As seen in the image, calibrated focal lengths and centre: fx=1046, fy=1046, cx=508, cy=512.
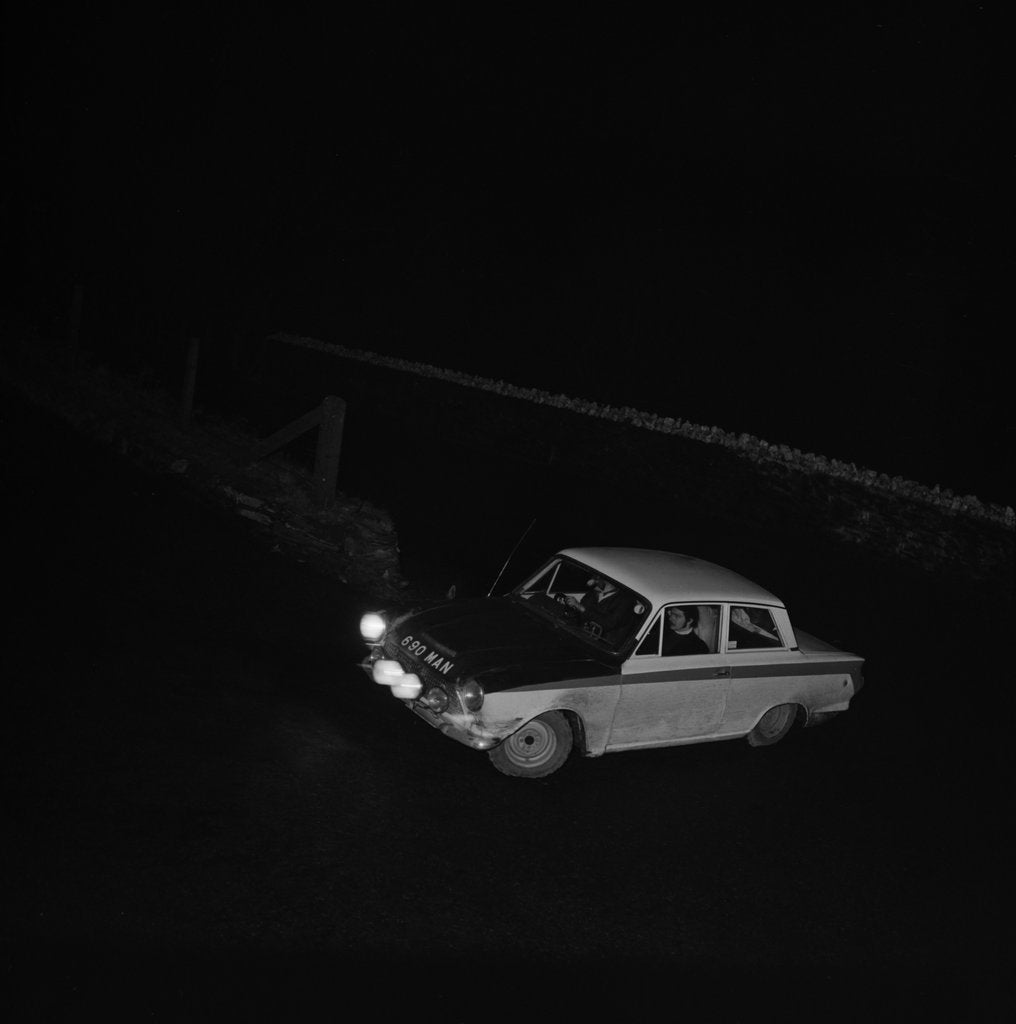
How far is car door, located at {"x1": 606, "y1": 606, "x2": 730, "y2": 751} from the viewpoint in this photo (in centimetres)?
697

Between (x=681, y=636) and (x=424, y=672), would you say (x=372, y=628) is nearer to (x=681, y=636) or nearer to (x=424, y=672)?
(x=424, y=672)

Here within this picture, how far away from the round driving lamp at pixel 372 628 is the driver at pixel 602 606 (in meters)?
1.38

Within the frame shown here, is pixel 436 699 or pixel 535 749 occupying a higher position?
pixel 436 699

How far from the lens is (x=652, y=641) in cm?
719

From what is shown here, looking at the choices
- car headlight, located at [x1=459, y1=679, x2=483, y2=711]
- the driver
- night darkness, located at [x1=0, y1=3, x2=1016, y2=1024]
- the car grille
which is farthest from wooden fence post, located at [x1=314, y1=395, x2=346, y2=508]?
car headlight, located at [x1=459, y1=679, x2=483, y2=711]

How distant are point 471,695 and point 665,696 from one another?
1.50 m

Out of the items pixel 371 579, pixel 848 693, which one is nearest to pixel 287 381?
pixel 371 579

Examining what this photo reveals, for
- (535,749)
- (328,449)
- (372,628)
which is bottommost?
(535,749)

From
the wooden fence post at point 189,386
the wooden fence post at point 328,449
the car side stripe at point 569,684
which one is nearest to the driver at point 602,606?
the car side stripe at point 569,684

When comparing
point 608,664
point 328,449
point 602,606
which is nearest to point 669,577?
point 602,606

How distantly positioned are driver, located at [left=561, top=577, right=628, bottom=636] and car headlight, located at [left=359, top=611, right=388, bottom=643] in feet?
4.52

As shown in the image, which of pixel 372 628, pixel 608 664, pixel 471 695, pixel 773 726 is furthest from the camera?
pixel 773 726

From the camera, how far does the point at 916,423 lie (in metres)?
23.7

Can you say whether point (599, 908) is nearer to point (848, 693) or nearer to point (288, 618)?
point (848, 693)
